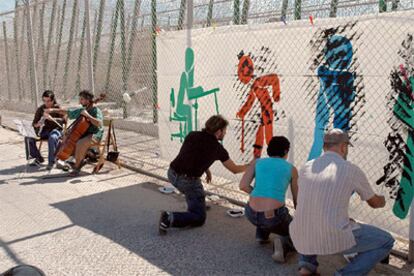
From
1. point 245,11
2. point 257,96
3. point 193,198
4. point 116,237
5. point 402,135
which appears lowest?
point 116,237

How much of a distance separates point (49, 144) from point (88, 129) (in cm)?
91

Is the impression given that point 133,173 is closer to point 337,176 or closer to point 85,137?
point 85,137

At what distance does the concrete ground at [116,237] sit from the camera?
144 inches

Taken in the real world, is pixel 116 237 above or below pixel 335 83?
below

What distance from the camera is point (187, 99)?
5695 millimetres

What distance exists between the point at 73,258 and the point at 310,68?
2677mm

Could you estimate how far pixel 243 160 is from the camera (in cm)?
495

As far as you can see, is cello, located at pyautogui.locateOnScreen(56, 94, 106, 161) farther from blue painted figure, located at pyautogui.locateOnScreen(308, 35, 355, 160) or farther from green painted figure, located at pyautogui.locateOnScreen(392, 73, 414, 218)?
green painted figure, located at pyautogui.locateOnScreen(392, 73, 414, 218)

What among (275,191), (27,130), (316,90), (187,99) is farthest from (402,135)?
(27,130)

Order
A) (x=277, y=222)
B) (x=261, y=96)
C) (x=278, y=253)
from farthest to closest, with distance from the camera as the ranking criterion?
(x=261, y=96) < (x=277, y=222) < (x=278, y=253)

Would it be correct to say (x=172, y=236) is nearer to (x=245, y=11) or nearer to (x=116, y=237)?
(x=116, y=237)

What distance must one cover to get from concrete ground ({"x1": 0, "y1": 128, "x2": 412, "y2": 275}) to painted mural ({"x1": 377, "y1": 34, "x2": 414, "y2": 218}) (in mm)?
608

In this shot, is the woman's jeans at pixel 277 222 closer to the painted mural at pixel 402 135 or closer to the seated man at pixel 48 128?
the painted mural at pixel 402 135

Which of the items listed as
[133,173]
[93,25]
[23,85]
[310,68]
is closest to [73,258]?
[310,68]
